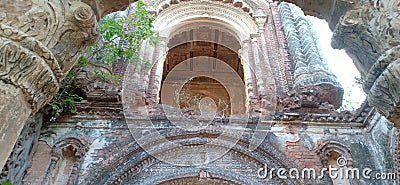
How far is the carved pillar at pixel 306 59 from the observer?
22.0 ft

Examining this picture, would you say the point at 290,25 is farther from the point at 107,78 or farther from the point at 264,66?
the point at 107,78

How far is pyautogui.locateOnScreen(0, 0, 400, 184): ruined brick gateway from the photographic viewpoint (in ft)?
→ 7.90

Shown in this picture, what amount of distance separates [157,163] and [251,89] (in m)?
3.06

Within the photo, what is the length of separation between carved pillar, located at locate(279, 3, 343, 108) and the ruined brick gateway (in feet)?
0.10

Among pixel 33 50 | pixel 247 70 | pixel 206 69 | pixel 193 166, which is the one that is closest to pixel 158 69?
pixel 247 70

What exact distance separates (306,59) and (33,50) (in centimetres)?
642

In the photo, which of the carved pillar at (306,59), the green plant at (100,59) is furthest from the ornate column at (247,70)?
the green plant at (100,59)

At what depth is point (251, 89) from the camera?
7652 mm

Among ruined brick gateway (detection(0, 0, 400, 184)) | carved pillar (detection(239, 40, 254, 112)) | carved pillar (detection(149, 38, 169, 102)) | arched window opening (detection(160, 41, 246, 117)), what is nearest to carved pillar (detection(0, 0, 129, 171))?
ruined brick gateway (detection(0, 0, 400, 184))

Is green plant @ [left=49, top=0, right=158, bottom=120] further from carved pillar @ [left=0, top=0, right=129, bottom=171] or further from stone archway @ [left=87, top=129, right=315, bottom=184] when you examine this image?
carved pillar @ [left=0, top=0, right=129, bottom=171]

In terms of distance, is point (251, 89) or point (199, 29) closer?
point (251, 89)

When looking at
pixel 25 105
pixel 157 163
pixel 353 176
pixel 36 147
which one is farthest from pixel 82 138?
pixel 353 176

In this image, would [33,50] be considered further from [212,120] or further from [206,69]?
[206,69]

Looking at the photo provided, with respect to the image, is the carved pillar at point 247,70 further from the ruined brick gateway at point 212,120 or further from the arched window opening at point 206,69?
the arched window opening at point 206,69
